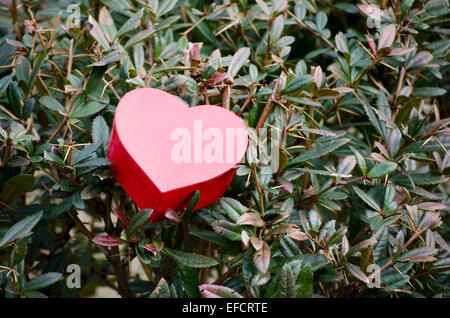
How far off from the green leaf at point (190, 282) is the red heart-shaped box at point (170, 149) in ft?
0.38

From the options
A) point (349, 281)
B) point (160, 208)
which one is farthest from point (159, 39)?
point (349, 281)

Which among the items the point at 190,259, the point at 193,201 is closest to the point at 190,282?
the point at 190,259

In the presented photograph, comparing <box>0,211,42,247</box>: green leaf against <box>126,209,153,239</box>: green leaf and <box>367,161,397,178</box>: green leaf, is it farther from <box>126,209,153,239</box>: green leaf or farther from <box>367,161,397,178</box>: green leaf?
<box>367,161,397,178</box>: green leaf

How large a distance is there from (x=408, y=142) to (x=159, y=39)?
628 millimetres

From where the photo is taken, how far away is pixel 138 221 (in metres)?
0.86

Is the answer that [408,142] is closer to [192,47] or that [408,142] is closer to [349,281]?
[349,281]

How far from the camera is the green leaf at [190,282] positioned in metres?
0.86

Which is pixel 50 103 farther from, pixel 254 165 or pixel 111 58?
pixel 254 165

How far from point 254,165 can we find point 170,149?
6.3 inches

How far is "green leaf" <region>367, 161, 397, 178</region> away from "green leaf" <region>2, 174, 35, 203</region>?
0.71 m

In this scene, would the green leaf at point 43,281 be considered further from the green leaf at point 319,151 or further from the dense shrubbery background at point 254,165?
the green leaf at point 319,151

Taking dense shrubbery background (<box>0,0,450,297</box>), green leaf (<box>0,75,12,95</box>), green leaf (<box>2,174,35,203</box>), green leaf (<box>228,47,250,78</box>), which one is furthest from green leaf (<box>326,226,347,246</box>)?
green leaf (<box>0,75,12,95</box>)

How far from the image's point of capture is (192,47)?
39.6 inches

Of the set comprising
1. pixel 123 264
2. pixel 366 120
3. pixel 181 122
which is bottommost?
pixel 123 264
